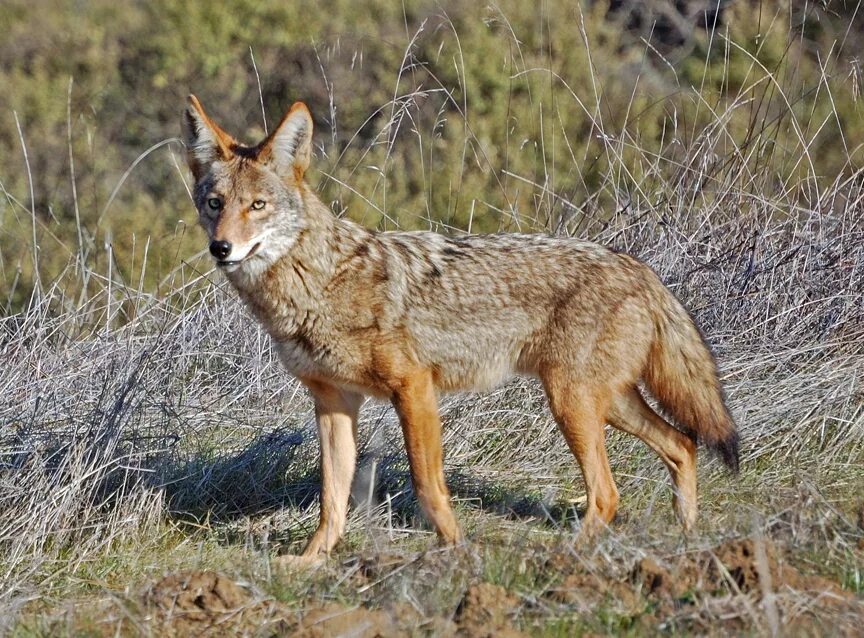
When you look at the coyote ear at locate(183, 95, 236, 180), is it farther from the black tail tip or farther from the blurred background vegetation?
the blurred background vegetation

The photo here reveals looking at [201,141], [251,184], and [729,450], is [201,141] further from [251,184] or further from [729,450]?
[729,450]

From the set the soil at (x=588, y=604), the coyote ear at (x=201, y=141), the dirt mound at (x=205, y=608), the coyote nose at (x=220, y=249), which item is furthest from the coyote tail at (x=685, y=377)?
the dirt mound at (x=205, y=608)

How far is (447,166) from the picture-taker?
509 inches

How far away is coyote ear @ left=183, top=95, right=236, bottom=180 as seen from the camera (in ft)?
16.1

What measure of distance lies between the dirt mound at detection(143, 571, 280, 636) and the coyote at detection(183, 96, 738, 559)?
49.8 inches

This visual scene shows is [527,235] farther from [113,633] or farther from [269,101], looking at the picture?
[269,101]

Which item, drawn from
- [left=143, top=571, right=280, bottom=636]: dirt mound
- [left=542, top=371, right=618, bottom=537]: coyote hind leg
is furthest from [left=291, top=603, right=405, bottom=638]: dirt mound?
[left=542, top=371, right=618, bottom=537]: coyote hind leg

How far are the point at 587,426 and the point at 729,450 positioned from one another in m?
0.61

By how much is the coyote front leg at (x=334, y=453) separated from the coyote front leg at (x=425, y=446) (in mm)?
391

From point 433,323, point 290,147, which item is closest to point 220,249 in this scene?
point 290,147

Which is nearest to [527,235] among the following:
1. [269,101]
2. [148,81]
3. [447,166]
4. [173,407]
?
[173,407]

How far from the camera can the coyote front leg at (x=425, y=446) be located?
4.77 metres

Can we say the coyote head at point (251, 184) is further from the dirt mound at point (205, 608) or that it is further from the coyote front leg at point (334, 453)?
the dirt mound at point (205, 608)

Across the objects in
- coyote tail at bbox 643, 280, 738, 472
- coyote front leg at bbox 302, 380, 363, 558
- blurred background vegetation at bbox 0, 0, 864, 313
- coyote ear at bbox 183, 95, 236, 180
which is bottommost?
blurred background vegetation at bbox 0, 0, 864, 313
